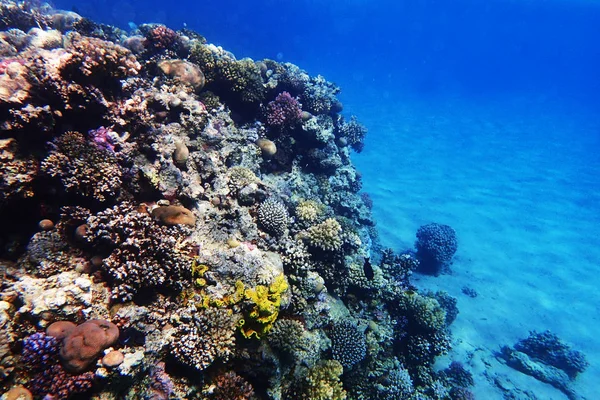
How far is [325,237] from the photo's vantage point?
23.7 ft

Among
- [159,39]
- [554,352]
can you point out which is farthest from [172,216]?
[554,352]

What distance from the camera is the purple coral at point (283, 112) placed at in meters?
9.73

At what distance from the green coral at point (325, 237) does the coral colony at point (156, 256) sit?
3cm

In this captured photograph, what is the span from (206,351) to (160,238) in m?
1.80

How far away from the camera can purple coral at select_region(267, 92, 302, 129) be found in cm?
973

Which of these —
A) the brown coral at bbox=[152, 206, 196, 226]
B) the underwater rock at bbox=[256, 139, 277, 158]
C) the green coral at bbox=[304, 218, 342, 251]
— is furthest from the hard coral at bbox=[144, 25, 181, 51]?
the green coral at bbox=[304, 218, 342, 251]

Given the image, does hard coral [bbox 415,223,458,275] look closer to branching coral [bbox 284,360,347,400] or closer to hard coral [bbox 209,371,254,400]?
branching coral [bbox 284,360,347,400]

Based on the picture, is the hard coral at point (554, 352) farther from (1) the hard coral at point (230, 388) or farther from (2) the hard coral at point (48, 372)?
(2) the hard coral at point (48, 372)

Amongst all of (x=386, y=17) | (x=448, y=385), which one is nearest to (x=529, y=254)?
(x=448, y=385)

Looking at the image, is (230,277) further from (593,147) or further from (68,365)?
(593,147)

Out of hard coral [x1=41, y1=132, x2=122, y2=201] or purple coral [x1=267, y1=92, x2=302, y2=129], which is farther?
purple coral [x1=267, y1=92, x2=302, y2=129]

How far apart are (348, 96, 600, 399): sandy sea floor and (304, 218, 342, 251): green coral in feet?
28.1

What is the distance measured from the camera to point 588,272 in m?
18.1

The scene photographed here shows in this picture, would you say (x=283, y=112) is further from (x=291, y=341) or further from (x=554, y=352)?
(x=554, y=352)
